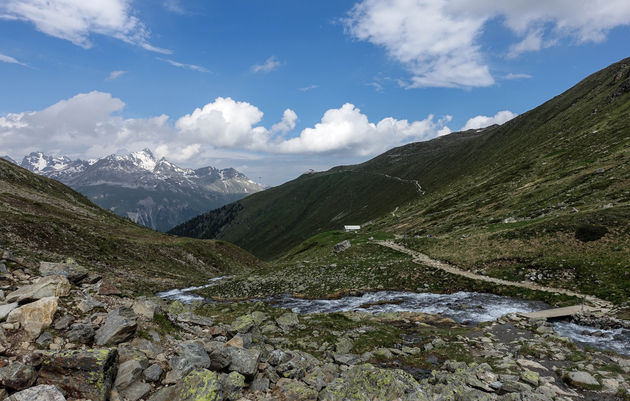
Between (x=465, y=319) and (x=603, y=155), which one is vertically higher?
(x=603, y=155)

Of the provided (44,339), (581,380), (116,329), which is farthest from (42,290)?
(581,380)

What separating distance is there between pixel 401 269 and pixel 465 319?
53.6 ft

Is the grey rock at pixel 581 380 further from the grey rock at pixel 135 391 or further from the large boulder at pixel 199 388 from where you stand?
the grey rock at pixel 135 391

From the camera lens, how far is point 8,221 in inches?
2063

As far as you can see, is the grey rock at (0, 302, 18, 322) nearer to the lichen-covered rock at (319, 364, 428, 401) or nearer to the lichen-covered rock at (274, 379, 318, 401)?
the lichen-covered rock at (274, 379, 318, 401)

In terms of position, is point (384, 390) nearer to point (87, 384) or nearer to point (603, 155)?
point (87, 384)

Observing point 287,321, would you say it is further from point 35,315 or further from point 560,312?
point 560,312

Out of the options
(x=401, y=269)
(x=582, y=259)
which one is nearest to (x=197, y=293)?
(x=401, y=269)

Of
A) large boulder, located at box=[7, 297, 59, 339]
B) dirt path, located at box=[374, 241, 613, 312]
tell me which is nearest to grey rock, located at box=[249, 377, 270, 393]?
large boulder, located at box=[7, 297, 59, 339]

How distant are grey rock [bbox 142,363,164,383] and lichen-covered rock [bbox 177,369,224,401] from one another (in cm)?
85

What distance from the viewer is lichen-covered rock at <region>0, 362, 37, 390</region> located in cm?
741

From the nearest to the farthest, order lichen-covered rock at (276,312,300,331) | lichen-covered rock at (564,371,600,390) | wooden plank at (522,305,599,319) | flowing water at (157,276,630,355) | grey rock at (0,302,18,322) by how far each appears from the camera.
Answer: grey rock at (0,302,18,322) < lichen-covered rock at (564,371,600,390) < flowing water at (157,276,630,355) < lichen-covered rock at (276,312,300,331) < wooden plank at (522,305,599,319)

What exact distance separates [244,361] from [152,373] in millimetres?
3315

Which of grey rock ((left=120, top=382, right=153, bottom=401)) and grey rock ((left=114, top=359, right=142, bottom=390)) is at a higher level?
grey rock ((left=114, top=359, right=142, bottom=390))
